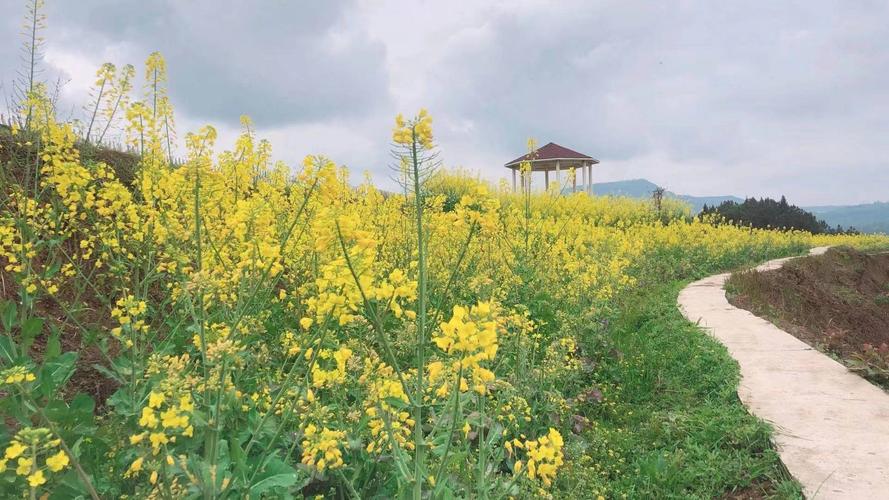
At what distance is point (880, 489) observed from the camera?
243 centimetres

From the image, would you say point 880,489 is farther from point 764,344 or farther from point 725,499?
point 764,344

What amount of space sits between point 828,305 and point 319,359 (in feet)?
→ 26.4

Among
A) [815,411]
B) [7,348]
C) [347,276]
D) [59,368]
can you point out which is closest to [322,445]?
[347,276]

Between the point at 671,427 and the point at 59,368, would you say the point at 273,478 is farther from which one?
the point at 671,427

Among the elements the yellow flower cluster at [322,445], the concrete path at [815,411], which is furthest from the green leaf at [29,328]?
the concrete path at [815,411]

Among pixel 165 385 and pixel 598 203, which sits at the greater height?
pixel 598 203

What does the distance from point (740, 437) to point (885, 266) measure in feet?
45.0

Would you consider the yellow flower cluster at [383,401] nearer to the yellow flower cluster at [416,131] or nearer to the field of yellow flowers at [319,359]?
the field of yellow flowers at [319,359]

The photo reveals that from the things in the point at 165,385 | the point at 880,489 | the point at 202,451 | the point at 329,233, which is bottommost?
the point at 880,489

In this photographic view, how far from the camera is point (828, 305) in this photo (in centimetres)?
790

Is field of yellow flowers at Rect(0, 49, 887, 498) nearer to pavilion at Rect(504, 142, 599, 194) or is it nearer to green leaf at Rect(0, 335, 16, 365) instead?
green leaf at Rect(0, 335, 16, 365)

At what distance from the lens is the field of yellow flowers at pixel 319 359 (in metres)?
1.60

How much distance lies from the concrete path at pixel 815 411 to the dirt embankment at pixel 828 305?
31 cm

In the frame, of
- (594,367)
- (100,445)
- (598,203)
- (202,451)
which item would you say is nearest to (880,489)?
(594,367)
